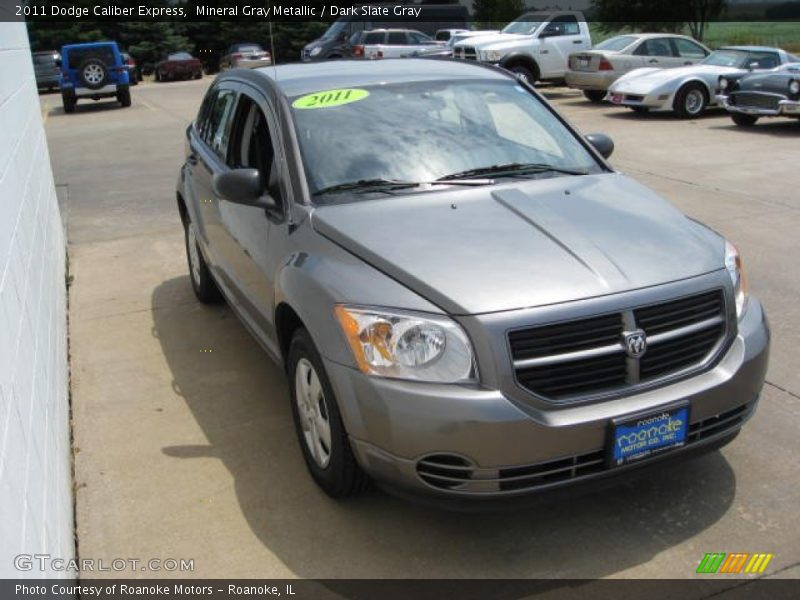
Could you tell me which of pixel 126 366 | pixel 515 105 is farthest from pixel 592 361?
pixel 126 366

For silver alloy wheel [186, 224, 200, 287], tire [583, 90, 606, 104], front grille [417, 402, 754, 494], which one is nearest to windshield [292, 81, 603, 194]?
front grille [417, 402, 754, 494]

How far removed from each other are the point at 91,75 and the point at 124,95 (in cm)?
119

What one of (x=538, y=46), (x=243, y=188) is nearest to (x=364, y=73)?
(x=243, y=188)

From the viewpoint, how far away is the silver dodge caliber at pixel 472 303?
2.88 meters

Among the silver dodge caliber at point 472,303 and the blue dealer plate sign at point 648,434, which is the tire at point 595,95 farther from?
the blue dealer plate sign at point 648,434

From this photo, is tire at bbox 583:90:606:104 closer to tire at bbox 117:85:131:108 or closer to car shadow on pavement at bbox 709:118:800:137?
car shadow on pavement at bbox 709:118:800:137

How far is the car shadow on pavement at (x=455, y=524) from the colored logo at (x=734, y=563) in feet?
0.49

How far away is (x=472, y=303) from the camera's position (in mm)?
2924

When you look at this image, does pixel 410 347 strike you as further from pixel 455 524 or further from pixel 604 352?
pixel 455 524

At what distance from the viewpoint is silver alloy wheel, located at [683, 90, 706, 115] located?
15.4 metres

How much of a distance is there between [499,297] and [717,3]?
38.4 metres

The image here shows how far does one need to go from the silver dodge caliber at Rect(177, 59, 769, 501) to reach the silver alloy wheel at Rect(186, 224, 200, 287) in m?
1.80

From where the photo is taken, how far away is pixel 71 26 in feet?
130

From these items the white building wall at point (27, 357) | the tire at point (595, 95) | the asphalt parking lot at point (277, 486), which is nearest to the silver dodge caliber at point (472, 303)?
the asphalt parking lot at point (277, 486)
